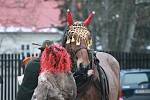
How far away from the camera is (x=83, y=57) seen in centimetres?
905

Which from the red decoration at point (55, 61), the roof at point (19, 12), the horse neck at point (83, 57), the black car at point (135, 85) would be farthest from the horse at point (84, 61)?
the roof at point (19, 12)

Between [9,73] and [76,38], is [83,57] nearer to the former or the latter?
[76,38]

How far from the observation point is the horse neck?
8953mm

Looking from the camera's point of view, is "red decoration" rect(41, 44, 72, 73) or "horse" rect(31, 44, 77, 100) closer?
"horse" rect(31, 44, 77, 100)

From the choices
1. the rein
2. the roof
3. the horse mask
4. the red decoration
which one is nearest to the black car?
the roof

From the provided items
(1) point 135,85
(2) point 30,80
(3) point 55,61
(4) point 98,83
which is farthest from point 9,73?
(3) point 55,61

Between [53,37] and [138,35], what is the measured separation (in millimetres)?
15870

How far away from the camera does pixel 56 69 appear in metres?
7.57

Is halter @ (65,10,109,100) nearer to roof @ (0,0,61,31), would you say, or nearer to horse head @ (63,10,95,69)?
horse head @ (63,10,95,69)

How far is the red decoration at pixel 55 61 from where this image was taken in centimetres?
756

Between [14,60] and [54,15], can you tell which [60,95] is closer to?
[14,60]

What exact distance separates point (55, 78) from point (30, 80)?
3.28ft

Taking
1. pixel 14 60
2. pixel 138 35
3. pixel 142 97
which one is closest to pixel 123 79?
pixel 142 97

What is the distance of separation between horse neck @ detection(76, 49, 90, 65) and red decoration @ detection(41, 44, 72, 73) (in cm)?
125
